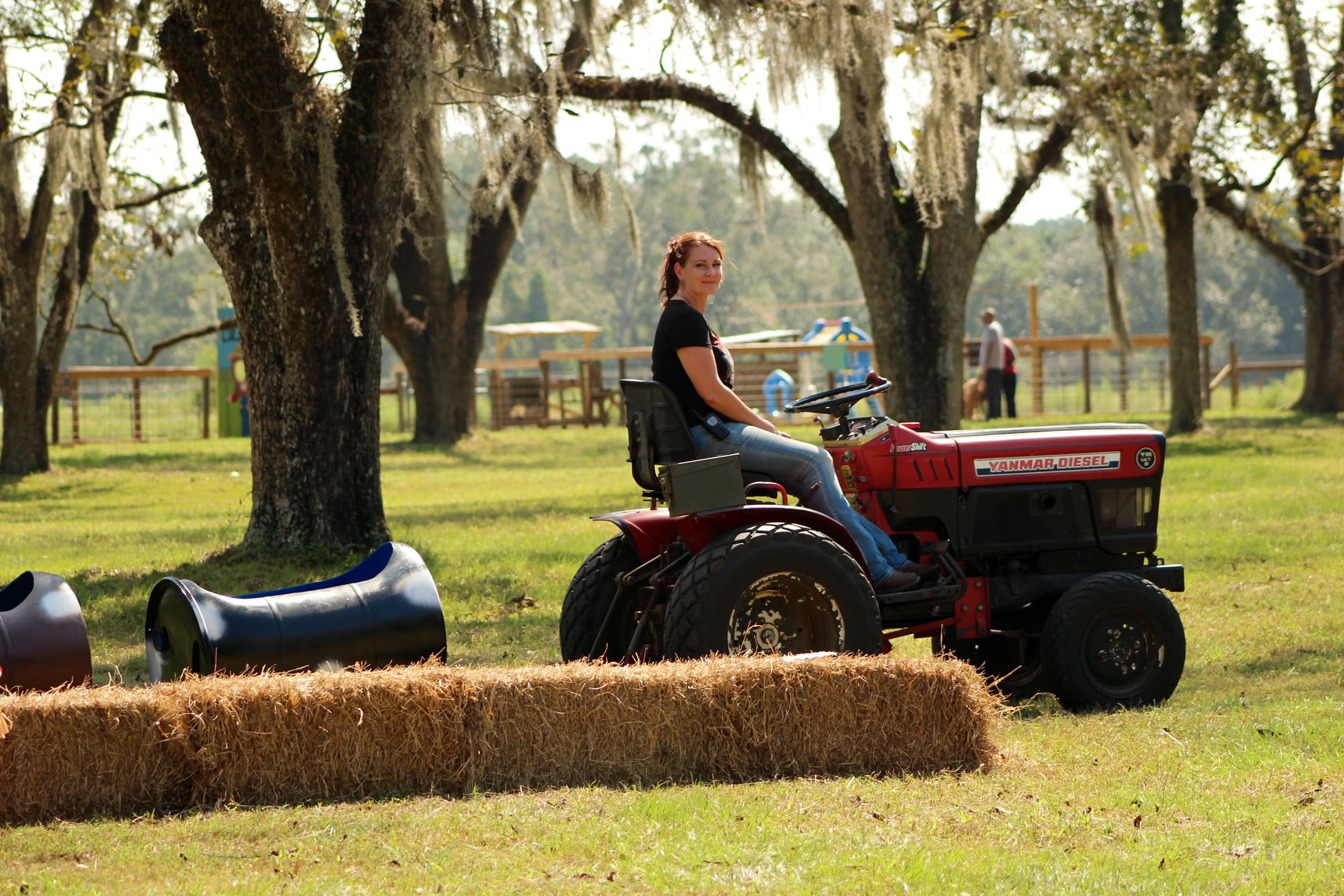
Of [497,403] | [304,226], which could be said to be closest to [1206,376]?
[497,403]

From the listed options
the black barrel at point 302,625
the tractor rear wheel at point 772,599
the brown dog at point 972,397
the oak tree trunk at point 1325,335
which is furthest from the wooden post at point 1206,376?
the black barrel at point 302,625

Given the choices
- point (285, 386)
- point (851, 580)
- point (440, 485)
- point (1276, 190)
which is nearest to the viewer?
point (851, 580)

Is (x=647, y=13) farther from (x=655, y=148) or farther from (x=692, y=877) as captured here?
(x=655, y=148)

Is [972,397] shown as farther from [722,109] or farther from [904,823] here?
[904,823]

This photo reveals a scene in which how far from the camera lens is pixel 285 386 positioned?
400 inches

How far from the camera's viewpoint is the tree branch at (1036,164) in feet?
55.6

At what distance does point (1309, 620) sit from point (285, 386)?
6.38m

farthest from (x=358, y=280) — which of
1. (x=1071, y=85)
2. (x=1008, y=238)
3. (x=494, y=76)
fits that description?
(x=1008, y=238)

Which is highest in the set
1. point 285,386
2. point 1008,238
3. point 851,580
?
point 1008,238

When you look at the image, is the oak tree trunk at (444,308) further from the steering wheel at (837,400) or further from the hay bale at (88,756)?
the hay bale at (88,756)

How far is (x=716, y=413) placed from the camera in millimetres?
5871

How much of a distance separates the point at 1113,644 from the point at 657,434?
2080 mm

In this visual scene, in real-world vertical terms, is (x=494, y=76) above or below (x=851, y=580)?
above

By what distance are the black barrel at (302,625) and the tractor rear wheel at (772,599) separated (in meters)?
1.00
